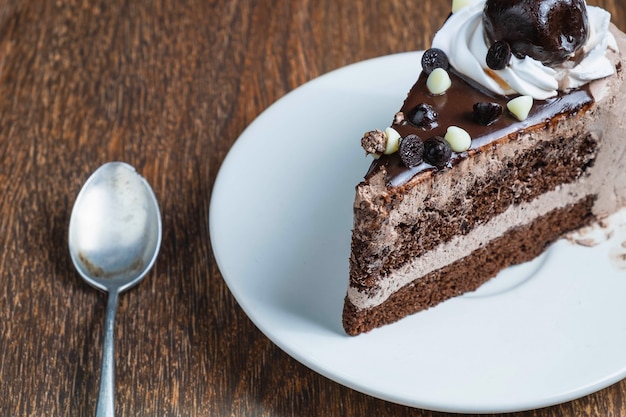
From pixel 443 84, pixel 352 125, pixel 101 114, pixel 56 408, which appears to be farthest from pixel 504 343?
pixel 101 114

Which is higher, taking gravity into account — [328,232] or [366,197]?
[366,197]

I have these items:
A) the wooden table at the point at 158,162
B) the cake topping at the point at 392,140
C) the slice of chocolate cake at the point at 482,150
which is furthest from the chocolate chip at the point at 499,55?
the wooden table at the point at 158,162

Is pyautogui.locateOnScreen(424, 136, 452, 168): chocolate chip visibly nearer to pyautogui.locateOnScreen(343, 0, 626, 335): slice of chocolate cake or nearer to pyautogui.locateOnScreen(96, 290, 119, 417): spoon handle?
pyautogui.locateOnScreen(343, 0, 626, 335): slice of chocolate cake

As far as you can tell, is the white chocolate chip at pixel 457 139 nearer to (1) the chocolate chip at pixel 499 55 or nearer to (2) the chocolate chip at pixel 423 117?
(2) the chocolate chip at pixel 423 117

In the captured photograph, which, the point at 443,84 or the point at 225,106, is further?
the point at 225,106

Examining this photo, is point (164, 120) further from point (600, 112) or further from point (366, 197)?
point (600, 112)

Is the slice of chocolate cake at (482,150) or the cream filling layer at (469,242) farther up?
the slice of chocolate cake at (482,150)
